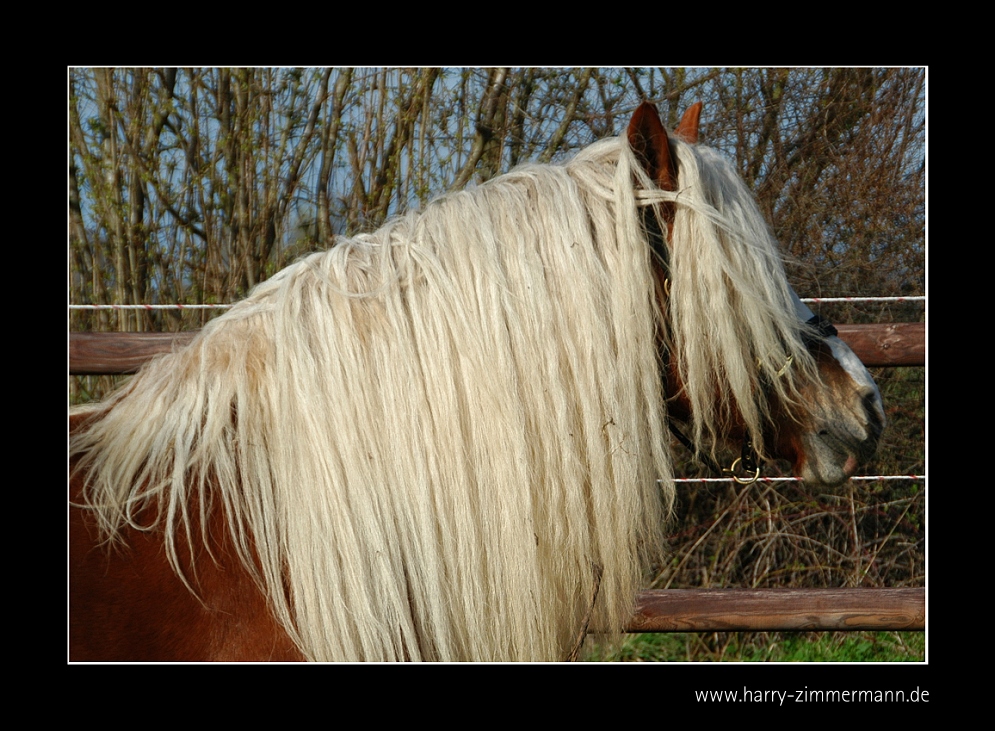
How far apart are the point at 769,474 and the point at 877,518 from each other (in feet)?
2.17

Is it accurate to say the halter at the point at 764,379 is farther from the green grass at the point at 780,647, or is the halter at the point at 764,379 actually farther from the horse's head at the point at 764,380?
the green grass at the point at 780,647

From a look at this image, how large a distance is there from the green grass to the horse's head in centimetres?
255

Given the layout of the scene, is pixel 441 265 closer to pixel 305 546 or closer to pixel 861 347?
pixel 305 546

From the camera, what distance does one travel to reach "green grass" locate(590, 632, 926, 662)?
3906 millimetres

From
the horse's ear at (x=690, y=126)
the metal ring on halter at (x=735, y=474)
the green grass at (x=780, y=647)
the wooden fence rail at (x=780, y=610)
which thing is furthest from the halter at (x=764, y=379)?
the green grass at (x=780, y=647)

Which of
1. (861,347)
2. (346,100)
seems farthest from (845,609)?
(346,100)

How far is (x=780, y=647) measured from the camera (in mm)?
4152

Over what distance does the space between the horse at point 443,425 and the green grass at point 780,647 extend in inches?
107

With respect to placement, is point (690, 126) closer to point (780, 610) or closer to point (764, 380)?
point (764, 380)

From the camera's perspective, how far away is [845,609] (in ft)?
9.00

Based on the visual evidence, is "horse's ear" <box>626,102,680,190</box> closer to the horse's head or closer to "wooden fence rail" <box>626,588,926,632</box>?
A: the horse's head

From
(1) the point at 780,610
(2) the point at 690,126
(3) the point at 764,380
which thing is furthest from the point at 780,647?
(2) the point at 690,126

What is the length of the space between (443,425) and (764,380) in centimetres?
66

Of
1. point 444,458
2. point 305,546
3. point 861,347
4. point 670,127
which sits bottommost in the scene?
point 305,546
